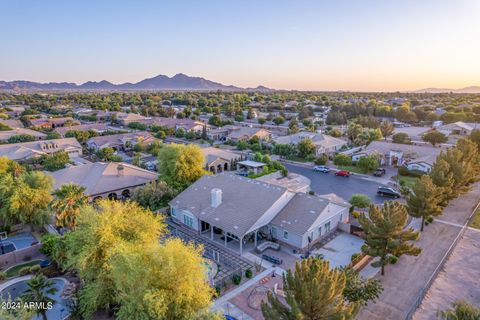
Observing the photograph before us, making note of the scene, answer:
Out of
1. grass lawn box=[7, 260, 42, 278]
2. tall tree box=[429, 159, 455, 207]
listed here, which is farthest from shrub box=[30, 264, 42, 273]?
tall tree box=[429, 159, 455, 207]

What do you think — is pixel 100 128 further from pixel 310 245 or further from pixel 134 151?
pixel 310 245

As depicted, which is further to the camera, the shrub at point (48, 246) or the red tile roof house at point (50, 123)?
the red tile roof house at point (50, 123)

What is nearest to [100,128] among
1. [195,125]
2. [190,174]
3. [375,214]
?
[195,125]

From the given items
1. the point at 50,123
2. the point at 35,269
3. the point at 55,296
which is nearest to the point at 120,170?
the point at 35,269

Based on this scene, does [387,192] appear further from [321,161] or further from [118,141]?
[118,141]

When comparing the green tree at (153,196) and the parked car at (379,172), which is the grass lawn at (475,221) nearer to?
the parked car at (379,172)

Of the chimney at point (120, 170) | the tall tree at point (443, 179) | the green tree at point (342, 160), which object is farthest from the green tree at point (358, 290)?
the green tree at point (342, 160)
